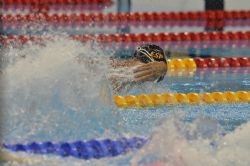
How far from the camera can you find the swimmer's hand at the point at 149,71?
3.54 m

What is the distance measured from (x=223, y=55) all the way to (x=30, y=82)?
255cm

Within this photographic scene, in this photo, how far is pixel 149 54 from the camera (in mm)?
3578

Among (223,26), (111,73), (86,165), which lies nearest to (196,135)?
(86,165)

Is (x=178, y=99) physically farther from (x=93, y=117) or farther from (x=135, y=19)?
(x=135, y=19)

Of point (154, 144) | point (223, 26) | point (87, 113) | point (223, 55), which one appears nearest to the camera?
point (154, 144)

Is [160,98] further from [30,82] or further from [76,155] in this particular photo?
[76,155]

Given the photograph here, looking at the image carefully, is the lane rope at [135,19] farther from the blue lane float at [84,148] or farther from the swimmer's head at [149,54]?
the blue lane float at [84,148]

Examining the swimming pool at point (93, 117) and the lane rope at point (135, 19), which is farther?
the lane rope at point (135, 19)

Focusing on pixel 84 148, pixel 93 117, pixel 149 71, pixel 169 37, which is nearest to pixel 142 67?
pixel 149 71

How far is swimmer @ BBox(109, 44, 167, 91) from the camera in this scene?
11.6ft

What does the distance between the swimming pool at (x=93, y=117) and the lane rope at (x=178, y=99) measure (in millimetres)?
71

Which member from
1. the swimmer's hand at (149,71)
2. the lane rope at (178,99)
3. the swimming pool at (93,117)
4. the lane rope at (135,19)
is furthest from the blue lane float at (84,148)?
the lane rope at (135,19)

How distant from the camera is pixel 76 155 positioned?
9.04 ft

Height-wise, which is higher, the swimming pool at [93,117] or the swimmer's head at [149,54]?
the swimmer's head at [149,54]
